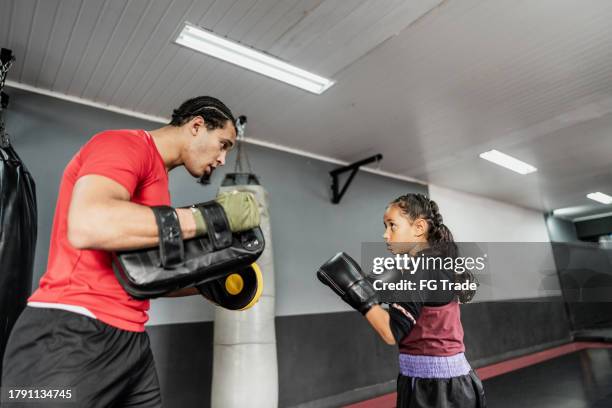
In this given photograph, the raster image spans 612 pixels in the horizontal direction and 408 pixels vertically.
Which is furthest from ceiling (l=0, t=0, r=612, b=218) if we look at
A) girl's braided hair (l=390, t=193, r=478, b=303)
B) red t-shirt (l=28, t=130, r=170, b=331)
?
red t-shirt (l=28, t=130, r=170, b=331)

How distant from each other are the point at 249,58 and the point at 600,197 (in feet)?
24.1

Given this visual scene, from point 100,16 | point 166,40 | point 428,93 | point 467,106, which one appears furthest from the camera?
point 467,106

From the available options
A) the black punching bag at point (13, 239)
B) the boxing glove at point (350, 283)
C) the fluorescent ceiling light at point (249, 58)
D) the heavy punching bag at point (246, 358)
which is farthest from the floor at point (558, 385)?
the black punching bag at point (13, 239)

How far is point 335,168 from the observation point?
166 inches

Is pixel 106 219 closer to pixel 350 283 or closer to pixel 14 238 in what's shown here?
pixel 350 283

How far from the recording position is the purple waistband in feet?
4.84

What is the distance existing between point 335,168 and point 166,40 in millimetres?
2438

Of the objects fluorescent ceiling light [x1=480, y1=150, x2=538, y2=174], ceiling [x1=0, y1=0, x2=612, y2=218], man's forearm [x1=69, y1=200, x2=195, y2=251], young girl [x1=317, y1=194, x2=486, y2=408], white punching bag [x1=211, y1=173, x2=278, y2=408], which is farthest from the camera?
fluorescent ceiling light [x1=480, y1=150, x2=538, y2=174]

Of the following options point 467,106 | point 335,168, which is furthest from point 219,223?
point 335,168

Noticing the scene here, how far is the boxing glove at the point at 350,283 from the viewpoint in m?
1.45

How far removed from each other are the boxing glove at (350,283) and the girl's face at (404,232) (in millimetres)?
249

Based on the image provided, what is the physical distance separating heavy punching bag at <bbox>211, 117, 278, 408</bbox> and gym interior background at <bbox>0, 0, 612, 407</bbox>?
1.85 ft

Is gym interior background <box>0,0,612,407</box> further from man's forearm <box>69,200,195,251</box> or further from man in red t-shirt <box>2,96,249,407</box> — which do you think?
man's forearm <box>69,200,195,251</box>

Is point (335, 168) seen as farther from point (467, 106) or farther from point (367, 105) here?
point (467, 106)
